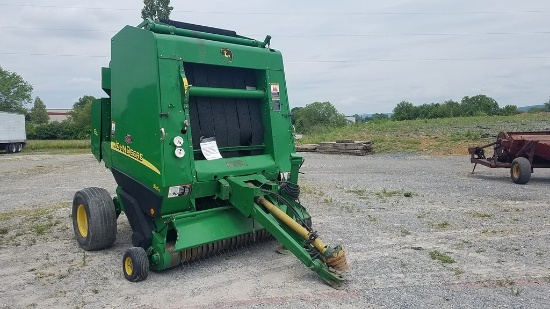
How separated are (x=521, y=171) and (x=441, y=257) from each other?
7.31 metres

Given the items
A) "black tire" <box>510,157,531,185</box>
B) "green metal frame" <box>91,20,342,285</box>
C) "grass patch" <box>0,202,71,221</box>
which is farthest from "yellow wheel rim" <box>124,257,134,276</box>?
"black tire" <box>510,157,531,185</box>

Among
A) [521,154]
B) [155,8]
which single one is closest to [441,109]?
[155,8]

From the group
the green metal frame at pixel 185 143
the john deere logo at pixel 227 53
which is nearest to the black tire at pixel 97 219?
the green metal frame at pixel 185 143

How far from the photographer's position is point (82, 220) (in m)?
6.38

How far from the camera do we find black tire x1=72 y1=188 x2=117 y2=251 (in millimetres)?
5883

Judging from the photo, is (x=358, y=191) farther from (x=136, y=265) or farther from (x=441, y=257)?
(x=136, y=265)

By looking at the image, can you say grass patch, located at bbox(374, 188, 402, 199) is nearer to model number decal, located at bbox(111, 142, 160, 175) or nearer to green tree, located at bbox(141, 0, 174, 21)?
model number decal, located at bbox(111, 142, 160, 175)

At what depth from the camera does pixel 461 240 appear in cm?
621

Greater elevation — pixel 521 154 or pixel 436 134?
pixel 436 134

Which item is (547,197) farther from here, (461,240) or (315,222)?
(315,222)

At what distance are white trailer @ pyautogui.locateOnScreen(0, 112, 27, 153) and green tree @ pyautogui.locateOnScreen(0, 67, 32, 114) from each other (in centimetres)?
3974

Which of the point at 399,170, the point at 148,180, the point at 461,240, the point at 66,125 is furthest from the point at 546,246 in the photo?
the point at 66,125

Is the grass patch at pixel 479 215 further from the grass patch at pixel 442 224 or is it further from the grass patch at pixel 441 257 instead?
the grass patch at pixel 441 257

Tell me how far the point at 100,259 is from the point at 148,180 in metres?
1.34
